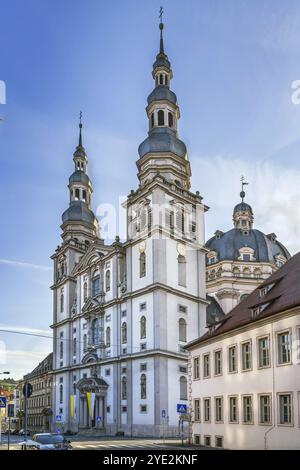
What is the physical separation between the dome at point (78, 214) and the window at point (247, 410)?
62315 millimetres

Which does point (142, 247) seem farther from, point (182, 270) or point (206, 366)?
point (206, 366)

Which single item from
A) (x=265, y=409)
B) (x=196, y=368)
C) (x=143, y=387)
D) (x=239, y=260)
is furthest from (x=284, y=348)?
(x=239, y=260)

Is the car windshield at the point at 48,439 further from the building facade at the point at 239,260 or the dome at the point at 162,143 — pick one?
the building facade at the point at 239,260

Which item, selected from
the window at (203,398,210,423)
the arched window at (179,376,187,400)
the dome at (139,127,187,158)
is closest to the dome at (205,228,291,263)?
the dome at (139,127,187,158)

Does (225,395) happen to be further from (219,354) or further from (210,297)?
(210,297)

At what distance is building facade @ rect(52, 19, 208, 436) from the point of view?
63.9 meters

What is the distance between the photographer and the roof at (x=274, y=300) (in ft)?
99.7

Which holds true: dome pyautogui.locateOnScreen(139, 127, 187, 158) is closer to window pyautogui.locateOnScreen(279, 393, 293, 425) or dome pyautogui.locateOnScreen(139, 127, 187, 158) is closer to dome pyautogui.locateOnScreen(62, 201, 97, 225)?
dome pyautogui.locateOnScreen(62, 201, 97, 225)

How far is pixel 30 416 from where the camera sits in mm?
117438

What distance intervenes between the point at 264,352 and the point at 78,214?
6450 centimetres

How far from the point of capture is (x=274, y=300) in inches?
1271

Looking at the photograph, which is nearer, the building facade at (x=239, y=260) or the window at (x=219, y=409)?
the window at (x=219, y=409)

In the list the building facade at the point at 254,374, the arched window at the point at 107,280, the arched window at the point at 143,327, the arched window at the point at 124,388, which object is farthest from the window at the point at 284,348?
the arched window at the point at 107,280
